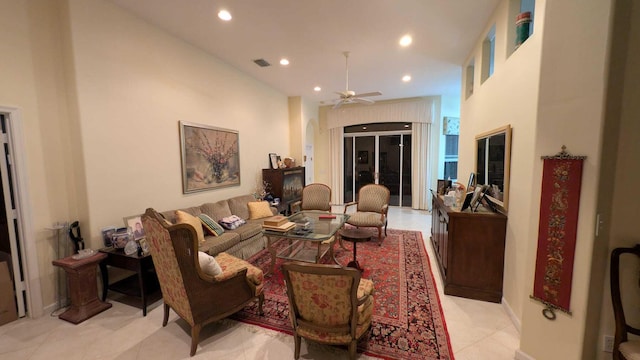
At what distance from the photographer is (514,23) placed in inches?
99.1

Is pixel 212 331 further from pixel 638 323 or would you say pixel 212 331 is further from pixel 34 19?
pixel 34 19

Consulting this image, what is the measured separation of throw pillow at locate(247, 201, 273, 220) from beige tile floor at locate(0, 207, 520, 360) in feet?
6.75

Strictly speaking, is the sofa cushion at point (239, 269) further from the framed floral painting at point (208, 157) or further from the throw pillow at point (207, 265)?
the framed floral painting at point (208, 157)

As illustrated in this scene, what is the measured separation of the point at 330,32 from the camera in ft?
11.1

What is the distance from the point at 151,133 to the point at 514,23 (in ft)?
14.5

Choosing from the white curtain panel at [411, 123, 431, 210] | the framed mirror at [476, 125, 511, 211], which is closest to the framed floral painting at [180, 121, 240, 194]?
the framed mirror at [476, 125, 511, 211]

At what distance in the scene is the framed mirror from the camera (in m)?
2.47

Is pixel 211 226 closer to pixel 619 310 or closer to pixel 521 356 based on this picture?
pixel 521 356

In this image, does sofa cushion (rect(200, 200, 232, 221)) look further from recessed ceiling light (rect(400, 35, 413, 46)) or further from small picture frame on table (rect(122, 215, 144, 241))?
recessed ceiling light (rect(400, 35, 413, 46))

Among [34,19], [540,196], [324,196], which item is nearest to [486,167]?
[540,196]

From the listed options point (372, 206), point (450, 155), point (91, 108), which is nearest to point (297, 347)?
point (91, 108)

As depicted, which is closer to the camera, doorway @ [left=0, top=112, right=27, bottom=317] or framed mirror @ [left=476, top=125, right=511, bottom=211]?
doorway @ [left=0, top=112, right=27, bottom=317]

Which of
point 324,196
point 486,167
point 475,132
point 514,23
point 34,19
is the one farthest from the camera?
point 324,196

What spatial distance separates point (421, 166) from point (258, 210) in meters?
4.99
